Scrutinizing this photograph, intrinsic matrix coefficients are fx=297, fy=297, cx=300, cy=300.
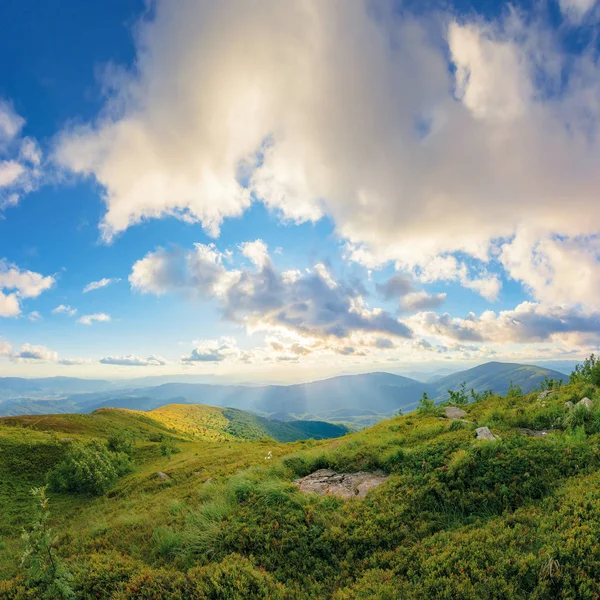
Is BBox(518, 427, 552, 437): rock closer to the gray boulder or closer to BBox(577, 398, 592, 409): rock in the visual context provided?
the gray boulder

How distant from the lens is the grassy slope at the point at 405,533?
6801mm

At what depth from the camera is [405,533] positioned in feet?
29.3

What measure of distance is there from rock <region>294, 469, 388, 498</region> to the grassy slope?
64cm

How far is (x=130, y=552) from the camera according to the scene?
1022 cm

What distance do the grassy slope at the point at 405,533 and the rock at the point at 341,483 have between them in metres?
0.64

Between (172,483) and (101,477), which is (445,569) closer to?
(172,483)

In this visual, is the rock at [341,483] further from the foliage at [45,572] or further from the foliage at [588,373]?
the foliage at [588,373]

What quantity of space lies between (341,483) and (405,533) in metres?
4.44

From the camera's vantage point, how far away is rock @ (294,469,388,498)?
12078 mm

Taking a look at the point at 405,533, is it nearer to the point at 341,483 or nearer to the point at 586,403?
the point at 341,483

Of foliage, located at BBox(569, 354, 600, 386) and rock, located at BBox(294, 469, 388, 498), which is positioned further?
foliage, located at BBox(569, 354, 600, 386)

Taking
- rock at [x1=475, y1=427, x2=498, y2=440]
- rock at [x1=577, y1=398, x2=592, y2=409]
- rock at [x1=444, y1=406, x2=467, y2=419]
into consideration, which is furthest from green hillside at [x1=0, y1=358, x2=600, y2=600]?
rock at [x1=444, y1=406, x2=467, y2=419]

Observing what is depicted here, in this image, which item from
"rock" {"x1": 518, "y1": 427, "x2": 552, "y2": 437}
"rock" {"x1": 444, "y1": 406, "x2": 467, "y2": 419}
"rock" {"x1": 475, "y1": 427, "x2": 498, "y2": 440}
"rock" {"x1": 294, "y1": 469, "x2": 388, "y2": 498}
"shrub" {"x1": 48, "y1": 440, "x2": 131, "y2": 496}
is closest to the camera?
"rock" {"x1": 294, "y1": 469, "x2": 388, "y2": 498}

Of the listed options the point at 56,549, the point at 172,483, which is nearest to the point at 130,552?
the point at 56,549
